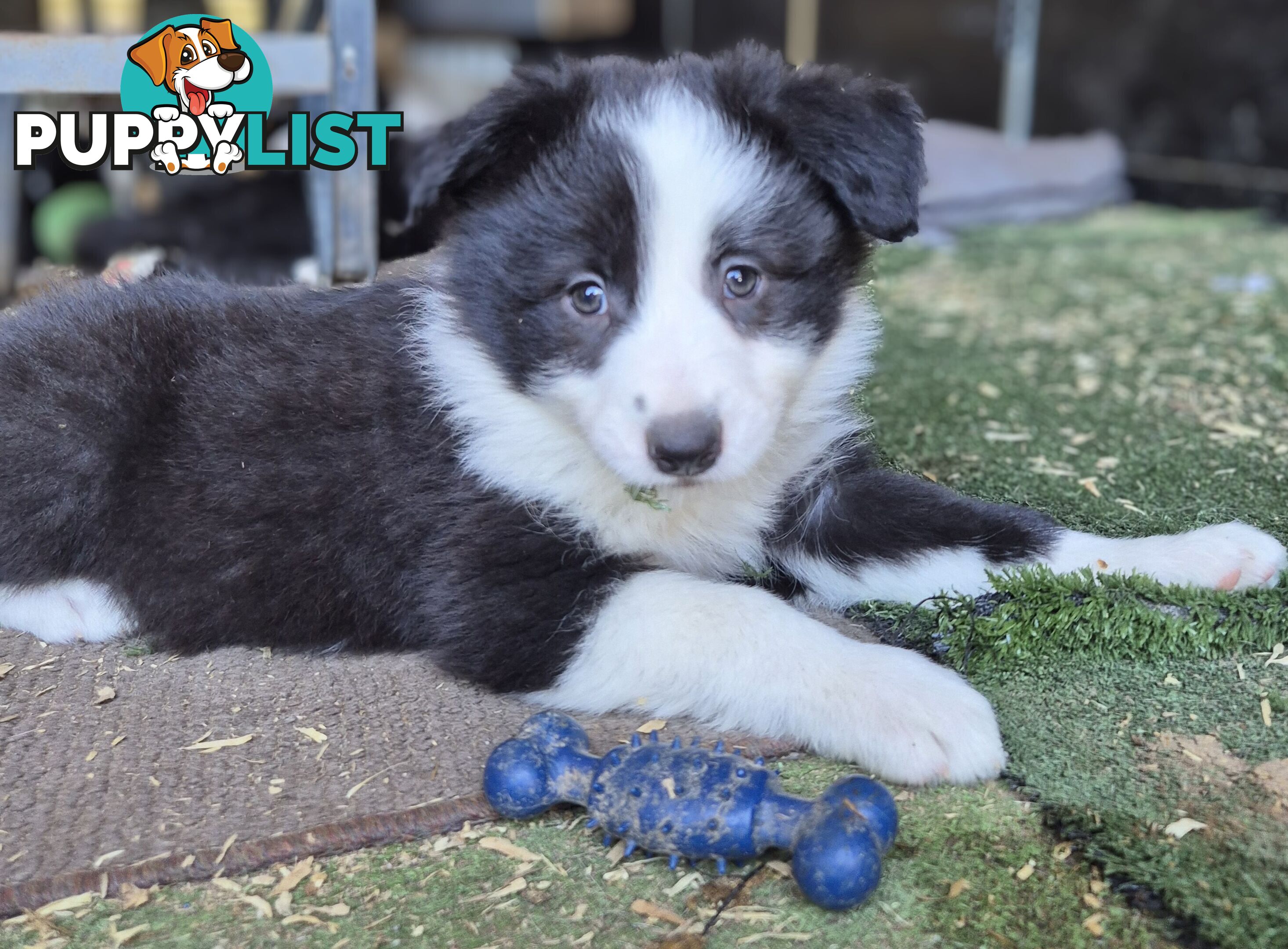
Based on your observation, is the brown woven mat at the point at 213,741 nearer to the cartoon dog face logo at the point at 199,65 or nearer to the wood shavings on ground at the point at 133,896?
the wood shavings on ground at the point at 133,896

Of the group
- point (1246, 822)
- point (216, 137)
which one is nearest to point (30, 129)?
point (216, 137)

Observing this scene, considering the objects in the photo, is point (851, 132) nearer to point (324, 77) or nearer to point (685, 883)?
point (685, 883)

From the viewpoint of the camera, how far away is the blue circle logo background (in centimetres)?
336

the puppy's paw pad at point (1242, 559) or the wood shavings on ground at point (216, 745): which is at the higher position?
the puppy's paw pad at point (1242, 559)

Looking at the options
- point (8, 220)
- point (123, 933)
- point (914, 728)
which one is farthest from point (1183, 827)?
point (8, 220)

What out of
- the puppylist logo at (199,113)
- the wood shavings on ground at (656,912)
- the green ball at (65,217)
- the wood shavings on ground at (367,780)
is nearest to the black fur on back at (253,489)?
the wood shavings on ground at (367,780)

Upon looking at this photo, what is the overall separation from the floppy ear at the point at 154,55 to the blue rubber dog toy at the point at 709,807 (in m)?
2.45

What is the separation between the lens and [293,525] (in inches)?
87.8

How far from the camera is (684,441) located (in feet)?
5.81

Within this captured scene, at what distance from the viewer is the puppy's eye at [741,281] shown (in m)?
1.99

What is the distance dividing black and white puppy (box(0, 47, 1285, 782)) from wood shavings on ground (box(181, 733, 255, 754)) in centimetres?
A: 33

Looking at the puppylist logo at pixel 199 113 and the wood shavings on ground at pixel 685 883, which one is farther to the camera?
the puppylist logo at pixel 199 113

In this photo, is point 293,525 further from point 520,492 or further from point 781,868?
point 781,868

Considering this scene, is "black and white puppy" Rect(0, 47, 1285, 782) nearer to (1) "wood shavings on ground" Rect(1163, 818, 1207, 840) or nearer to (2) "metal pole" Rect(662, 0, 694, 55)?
(1) "wood shavings on ground" Rect(1163, 818, 1207, 840)
